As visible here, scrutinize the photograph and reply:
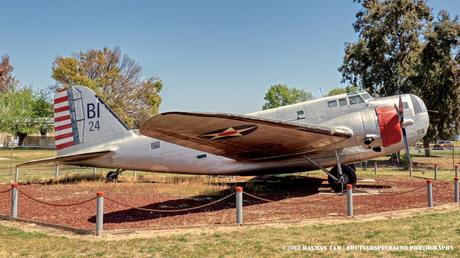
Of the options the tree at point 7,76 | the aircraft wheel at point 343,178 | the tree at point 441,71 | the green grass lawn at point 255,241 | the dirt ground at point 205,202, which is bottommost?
the green grass lawn at point 255,241

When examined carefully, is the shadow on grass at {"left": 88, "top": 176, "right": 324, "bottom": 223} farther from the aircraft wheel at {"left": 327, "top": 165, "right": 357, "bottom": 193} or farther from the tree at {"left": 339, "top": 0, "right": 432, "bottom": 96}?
the tree at {"left": 339, "top": 0, "right": 432, "bottom": 96}

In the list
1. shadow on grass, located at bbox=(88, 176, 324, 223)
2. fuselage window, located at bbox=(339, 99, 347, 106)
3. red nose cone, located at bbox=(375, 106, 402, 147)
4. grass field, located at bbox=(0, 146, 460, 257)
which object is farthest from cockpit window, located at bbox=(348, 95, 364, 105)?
grass field, located at bbox=(0, 146, 460, 257)

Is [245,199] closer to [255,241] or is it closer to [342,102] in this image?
[342,102]

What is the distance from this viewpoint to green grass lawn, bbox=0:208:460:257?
682cm

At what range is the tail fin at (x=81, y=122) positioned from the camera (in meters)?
17.2

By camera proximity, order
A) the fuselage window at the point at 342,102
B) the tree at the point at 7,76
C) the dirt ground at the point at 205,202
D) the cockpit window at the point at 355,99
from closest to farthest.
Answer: the dirt ground at the point at 205,202, the cockpit window at the point at 355,99, the fuselage window at the point at 342,102, the tree at the point at 7,76

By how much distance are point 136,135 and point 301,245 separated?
11.4 metres

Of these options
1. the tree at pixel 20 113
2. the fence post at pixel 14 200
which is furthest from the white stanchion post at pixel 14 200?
the tree at pixel 20 113

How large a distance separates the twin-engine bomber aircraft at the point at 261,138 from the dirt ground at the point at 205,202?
1147 mm

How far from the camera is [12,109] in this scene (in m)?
61.4

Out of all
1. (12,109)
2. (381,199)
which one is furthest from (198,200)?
(12,109)

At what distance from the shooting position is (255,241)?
25.0ft

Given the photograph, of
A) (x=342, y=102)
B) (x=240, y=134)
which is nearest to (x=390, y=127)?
(x=342, y=102)

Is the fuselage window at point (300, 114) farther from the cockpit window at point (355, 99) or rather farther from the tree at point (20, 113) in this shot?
the tree at point (20, 113)
